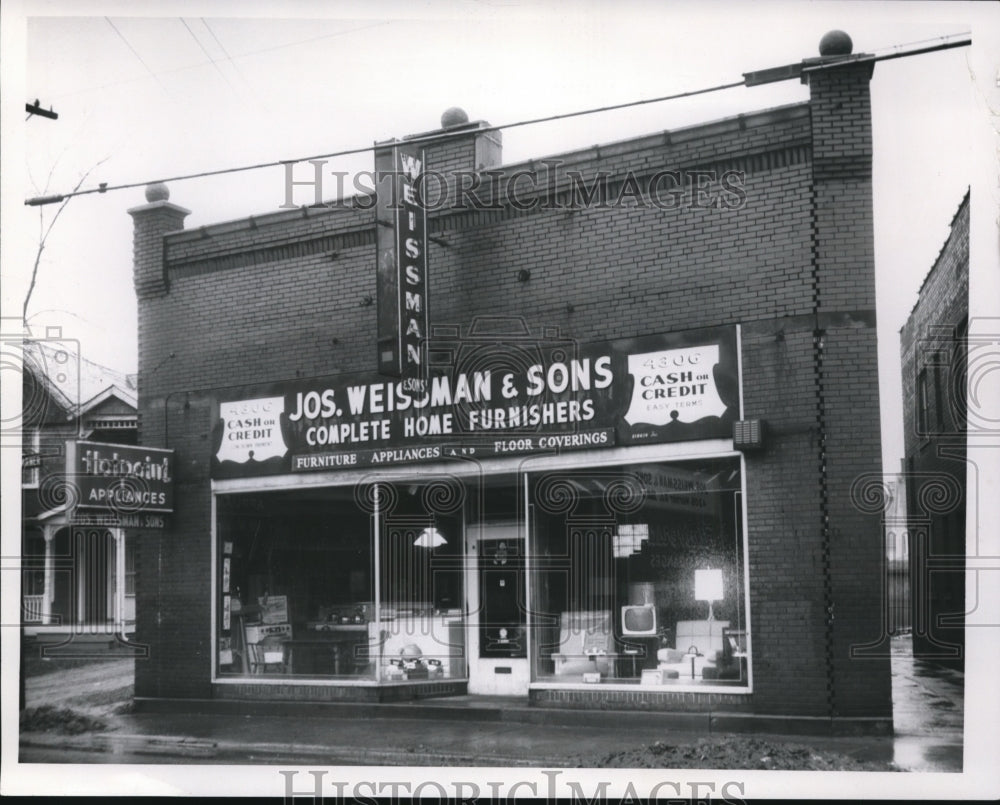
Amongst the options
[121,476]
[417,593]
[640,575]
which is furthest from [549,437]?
[121,476]

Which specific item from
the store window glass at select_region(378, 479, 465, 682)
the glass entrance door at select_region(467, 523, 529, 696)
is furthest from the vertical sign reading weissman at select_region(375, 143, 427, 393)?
the glass entrance door at select_region(467, 523, 529, 696)

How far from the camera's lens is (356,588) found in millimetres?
14688

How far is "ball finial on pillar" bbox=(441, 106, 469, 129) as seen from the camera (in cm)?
1395

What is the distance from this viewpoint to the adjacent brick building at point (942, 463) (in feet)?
38.4

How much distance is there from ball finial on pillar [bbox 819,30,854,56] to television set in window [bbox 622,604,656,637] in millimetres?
6136

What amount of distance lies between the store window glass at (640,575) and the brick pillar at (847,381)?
3.23 ft

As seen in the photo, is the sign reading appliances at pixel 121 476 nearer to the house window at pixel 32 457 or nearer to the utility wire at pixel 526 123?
the house window at pixel 32 457

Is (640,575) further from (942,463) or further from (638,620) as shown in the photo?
(942,463)

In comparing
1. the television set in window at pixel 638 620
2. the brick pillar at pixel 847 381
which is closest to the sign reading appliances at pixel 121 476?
the television set in window at pixel 638 620

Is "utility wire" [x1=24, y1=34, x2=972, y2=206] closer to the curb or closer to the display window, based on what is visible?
the display window

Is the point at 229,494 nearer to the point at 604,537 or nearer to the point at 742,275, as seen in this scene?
the point at 604,537

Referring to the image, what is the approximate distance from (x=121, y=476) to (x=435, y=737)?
5.34 m

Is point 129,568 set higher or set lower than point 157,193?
lower

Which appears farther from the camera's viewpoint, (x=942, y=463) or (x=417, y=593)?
(x=417, y=593)
